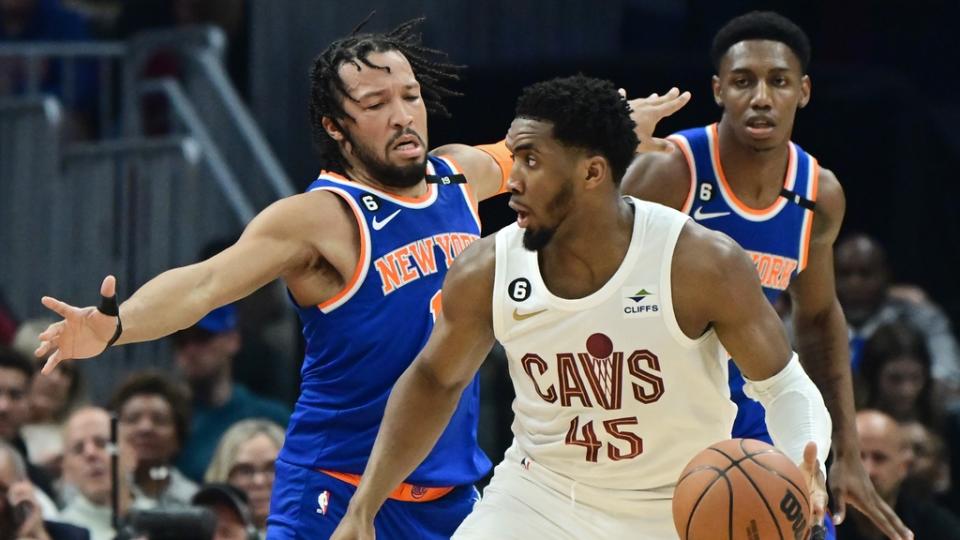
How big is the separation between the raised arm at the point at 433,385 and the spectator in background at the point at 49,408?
4.13m

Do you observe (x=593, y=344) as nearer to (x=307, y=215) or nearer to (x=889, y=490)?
(x=307, y=215)

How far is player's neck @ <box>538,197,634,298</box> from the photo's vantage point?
201 inches

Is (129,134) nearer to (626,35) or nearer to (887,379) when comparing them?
(626,35)

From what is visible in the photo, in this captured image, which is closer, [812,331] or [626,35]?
[812,331]

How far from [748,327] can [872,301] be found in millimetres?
5238

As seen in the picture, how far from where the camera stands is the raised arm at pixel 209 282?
516 cm

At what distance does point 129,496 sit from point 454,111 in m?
3.56

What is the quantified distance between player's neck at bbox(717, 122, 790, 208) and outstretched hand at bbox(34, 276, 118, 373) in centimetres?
241

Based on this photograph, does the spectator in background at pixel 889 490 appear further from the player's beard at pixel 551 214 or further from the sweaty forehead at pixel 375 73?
the player's beard at pixel 551 214

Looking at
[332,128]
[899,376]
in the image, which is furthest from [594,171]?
[899,376]

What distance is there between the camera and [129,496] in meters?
8.14

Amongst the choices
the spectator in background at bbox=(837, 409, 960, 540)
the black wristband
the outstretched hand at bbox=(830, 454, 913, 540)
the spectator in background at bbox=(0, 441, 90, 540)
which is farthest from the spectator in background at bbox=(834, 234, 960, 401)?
the black wristband

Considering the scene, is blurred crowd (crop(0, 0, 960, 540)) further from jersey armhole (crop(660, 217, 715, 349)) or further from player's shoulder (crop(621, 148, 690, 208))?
jersey armhole (crop(660, 217, 715, 349))

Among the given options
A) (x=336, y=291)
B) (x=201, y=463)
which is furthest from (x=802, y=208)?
(x=201, y=463)
